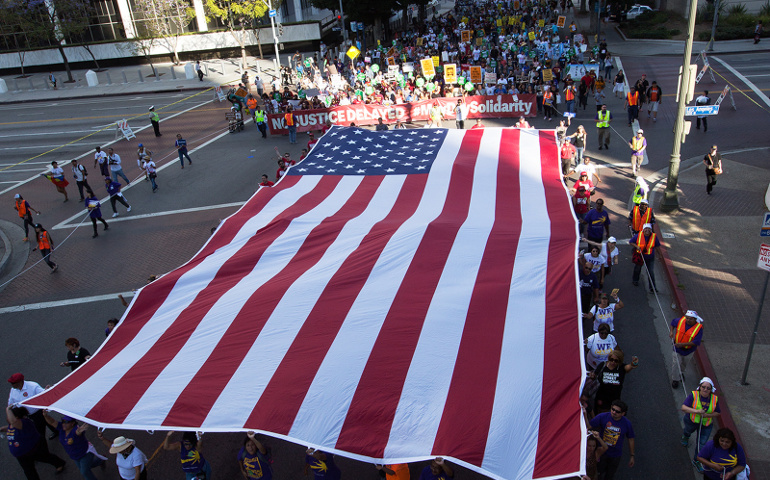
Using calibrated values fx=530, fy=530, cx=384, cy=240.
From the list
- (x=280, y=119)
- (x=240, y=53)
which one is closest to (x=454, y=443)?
(x=280, y=119)

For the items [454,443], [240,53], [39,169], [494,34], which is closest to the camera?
[454,443]

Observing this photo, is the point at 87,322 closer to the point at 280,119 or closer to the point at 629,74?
the point at 280,119

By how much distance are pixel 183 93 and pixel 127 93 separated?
4.53 metres

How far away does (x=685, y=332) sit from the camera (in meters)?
8.07

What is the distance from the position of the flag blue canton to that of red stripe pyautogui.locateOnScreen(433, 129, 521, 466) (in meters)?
4.45

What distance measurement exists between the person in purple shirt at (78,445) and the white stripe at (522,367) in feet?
17.8

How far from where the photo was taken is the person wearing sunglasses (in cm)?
734

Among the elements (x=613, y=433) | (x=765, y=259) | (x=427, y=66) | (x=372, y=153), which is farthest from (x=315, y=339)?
(x=427, y=66)

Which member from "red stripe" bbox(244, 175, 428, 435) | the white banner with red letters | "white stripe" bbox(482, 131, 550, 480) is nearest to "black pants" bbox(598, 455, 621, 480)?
"white stripe" bbox(482, 131, 550, 480)

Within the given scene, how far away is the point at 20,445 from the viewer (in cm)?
729

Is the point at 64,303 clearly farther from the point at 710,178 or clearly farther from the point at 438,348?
the point at 710,178

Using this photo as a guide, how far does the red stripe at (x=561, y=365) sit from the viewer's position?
221 inches

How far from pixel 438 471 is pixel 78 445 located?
16.1 feet

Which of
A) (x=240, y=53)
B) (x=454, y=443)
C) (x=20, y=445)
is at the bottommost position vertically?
(x=20, y=445)
